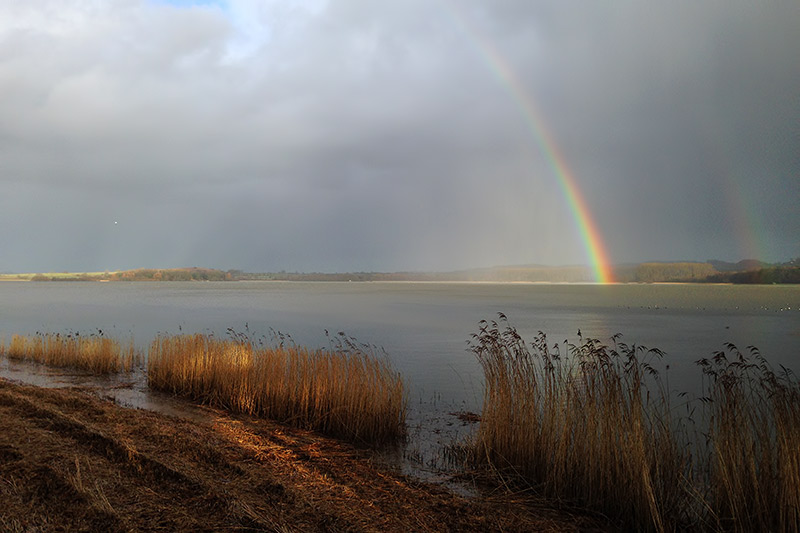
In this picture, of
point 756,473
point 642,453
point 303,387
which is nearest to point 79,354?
point 303,387

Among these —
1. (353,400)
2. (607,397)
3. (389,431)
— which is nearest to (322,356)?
Result: (353,400)

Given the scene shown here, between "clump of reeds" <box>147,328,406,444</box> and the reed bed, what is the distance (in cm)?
210

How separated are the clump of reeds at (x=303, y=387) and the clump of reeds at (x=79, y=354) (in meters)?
4.49

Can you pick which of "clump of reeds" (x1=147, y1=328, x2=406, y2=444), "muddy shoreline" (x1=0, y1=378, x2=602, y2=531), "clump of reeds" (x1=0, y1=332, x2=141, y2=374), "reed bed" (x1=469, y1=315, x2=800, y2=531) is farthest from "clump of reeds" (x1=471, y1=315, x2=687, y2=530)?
"clump of reeds" (x1=0, y1=332, x2=141, y2=374)

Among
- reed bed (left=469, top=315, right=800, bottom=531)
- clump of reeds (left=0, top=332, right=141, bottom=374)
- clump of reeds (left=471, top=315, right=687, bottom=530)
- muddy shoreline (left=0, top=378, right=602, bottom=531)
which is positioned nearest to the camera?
muddy shoreline (left=0, top=378, right=602, bottom=531)

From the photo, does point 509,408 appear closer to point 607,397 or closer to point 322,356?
point 607,397

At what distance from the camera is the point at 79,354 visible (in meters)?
14.9

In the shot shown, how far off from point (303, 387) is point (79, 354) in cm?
976

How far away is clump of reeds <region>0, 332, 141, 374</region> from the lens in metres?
14.2

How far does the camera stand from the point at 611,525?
16.8ft

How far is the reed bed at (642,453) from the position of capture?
182 inches

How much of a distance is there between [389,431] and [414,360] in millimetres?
12797

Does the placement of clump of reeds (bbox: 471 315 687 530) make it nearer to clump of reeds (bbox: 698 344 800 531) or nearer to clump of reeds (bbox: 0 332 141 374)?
clump of reeds (bbox: 698 344 800 531)

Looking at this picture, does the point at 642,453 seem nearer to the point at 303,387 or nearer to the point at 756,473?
→ the point at 756,473
